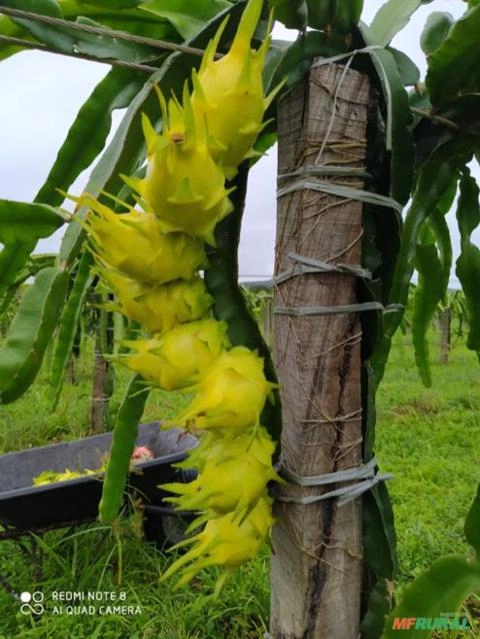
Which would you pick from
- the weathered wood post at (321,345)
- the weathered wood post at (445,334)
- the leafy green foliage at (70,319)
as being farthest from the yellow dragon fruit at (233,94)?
the weathered wood post at (445,334)

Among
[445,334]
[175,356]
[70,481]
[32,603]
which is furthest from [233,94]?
[445,334]

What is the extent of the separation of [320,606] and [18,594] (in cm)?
121

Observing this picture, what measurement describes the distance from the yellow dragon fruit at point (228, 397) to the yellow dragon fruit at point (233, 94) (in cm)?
14

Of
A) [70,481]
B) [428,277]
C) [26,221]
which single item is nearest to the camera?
[26,221]

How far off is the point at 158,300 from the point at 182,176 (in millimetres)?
93

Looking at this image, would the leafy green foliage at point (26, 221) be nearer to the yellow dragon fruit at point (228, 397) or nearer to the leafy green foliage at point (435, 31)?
the yellow dragon fruit at point (228, 397)

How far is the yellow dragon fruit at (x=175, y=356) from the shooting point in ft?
1.43

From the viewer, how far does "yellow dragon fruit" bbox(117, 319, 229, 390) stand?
44 centimetres

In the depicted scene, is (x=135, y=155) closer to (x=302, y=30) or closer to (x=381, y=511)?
(x=302, y=30)

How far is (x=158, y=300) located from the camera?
446 mm

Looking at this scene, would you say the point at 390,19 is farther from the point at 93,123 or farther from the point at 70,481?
the point at 70,481

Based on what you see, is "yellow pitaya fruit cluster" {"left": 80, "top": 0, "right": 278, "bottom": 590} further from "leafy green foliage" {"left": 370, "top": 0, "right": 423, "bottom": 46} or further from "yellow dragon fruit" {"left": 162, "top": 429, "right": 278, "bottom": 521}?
"leafy green foliage" {"left": 370, "top": 0, "right": 423, "bottom": 46}

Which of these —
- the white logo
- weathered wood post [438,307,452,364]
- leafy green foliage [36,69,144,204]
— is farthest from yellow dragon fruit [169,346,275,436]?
weathered wood post [438,307,452,364]

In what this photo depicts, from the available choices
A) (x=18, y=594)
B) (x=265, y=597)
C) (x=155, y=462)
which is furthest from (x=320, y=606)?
(x=18, y=594)
